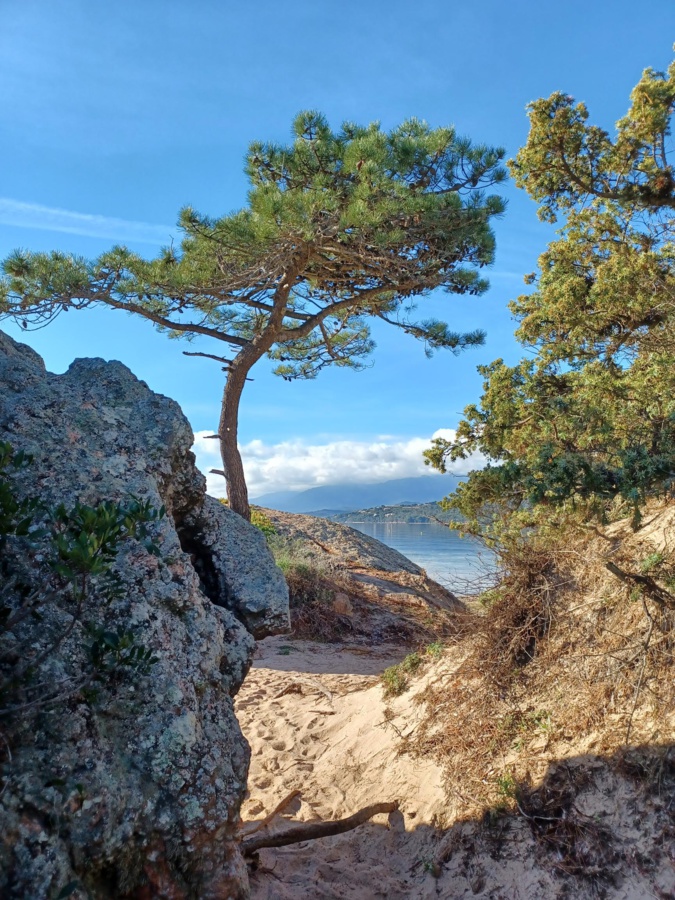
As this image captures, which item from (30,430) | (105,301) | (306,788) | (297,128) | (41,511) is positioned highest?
(297,128)

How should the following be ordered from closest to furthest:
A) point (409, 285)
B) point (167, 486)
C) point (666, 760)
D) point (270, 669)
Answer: point (167, 486)
point (666, 760)
point (270, 669)
point (409, 285)

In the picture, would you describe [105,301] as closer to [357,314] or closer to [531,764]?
[357,314]

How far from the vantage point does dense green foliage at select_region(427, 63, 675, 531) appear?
655 centimetres

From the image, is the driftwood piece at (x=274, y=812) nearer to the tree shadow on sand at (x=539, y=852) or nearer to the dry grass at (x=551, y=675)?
the tree shadow on sand at (x=539, y=852)

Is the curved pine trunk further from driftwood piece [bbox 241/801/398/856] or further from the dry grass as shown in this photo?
driftwood piece [bbox 241/801/398/856]

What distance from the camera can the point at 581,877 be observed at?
351 cm

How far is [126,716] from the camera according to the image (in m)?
2.42

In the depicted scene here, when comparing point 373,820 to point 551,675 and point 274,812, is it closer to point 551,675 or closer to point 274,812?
point 274,812

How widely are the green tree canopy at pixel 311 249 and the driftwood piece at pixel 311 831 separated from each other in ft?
23.1

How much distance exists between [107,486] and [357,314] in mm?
10680

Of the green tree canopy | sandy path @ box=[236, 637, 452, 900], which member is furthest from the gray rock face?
the green tree canopy

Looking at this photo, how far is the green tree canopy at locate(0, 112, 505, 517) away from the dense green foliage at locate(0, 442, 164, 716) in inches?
278

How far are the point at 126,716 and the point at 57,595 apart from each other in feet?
1.79

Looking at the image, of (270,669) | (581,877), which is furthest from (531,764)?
(270,669)
